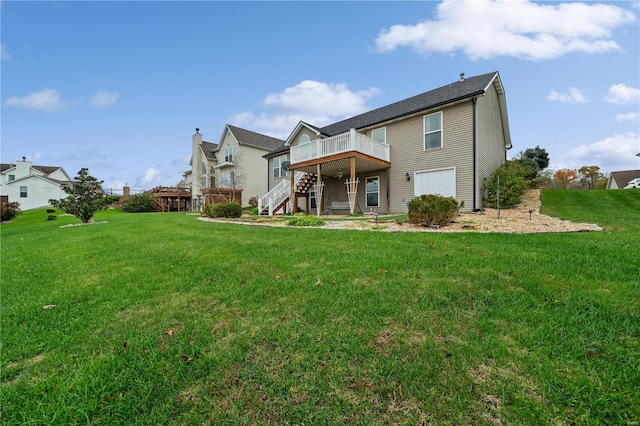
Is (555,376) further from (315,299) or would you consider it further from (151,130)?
(151,130)

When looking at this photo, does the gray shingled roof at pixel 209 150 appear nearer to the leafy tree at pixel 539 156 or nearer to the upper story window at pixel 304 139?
Result: the upper story window at pixel 304 139

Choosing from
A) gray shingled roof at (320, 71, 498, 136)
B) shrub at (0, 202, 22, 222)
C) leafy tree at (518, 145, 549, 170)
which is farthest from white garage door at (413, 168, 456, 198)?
shrub at (0, 202, 22, 222)

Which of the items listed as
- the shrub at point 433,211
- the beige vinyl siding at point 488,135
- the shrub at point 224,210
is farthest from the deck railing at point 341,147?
the shrub at point 433,211

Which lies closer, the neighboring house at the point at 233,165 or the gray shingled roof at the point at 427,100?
the gray shingled roof at the point at 427,100

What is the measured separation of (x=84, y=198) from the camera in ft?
40.1

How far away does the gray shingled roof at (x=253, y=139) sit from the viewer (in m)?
26.4

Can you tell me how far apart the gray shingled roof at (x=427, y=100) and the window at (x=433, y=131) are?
55 centimetres

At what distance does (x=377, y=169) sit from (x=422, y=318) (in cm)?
1369

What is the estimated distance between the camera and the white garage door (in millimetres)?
12727

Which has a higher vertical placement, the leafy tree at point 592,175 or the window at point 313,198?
the leafy tree at point 592,175

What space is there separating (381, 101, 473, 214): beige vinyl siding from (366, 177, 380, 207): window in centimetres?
85

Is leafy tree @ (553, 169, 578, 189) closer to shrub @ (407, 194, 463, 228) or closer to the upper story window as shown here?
the upper story window

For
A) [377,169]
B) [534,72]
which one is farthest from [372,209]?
[534,72]

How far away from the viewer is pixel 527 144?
23344 millimetres
